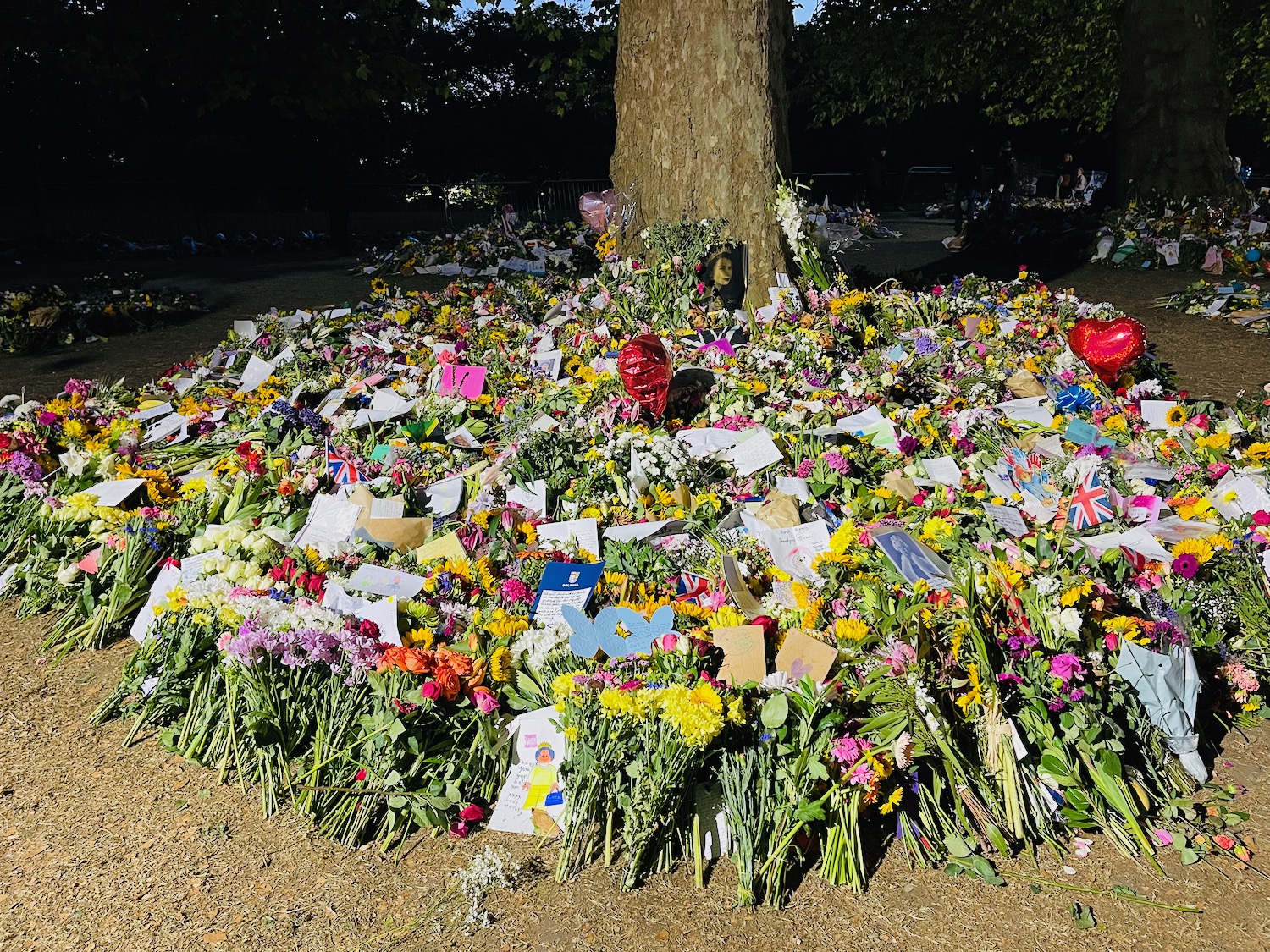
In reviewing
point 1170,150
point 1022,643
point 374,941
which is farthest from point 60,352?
point 1170,150

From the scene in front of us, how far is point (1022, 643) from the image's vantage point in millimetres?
2613

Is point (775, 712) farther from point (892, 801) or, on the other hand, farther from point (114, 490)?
point (114, 490)

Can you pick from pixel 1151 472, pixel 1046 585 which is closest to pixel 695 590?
pixel 1046 585

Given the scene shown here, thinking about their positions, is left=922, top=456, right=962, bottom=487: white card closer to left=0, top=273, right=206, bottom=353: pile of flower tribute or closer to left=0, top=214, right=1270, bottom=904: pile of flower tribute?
left=0, top=214, right=1270, bottom=904: pile of flower tribute

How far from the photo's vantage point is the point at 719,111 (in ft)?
20.2

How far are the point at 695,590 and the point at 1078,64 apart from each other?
19323 millimetres

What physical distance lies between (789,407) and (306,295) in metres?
7.36

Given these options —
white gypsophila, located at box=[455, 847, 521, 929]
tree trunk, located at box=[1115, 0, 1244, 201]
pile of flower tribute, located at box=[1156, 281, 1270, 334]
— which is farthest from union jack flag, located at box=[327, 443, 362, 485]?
tree trunk, located at box=[1115, 0, 1244, 201]

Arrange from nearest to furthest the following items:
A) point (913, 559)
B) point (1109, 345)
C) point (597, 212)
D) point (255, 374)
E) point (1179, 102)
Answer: point (913, 559) < point (1109, 345) < point (255, 374) < point (597, 212) < point (1179, 102)

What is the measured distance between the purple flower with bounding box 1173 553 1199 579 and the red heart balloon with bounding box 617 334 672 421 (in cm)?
221

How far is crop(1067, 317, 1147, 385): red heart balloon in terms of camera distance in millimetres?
4953

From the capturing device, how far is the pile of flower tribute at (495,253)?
28.1 ft

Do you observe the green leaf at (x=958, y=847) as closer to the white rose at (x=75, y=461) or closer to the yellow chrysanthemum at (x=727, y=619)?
the yellow chrysanthemum at (x=727, y=619)

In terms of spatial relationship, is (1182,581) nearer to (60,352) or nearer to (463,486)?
(463,486)
